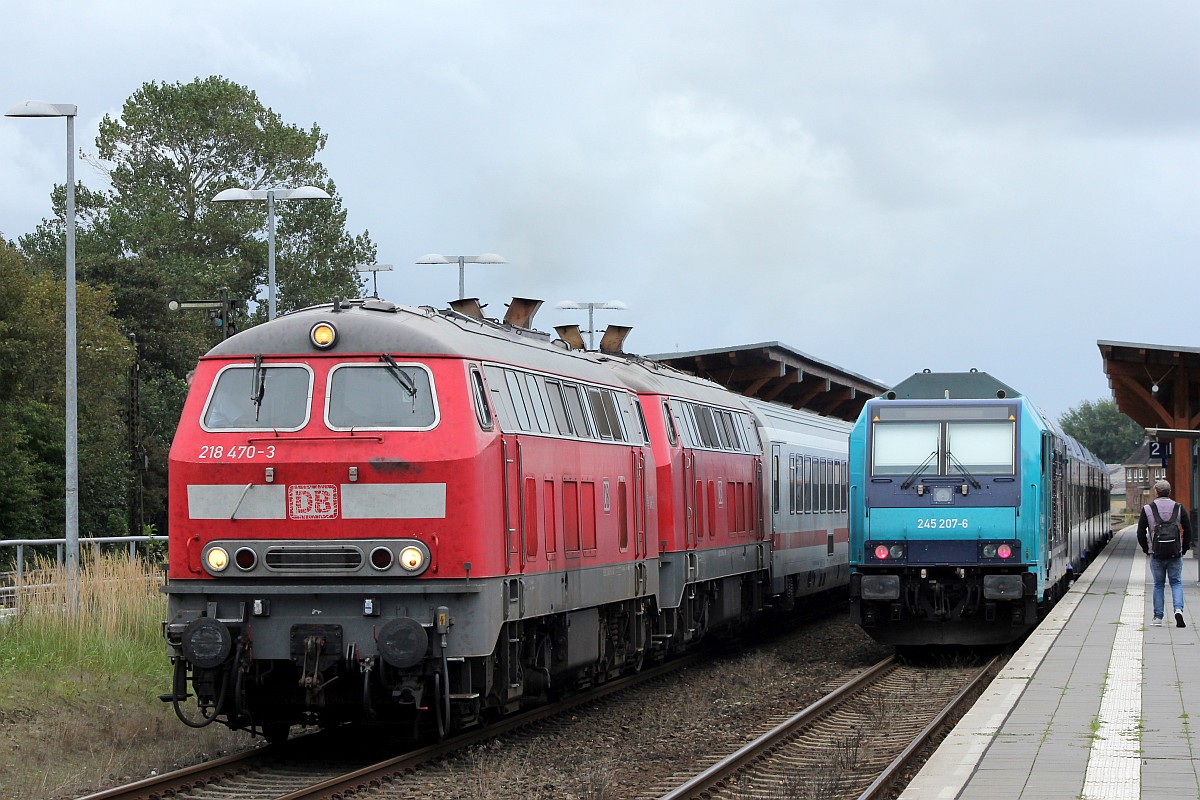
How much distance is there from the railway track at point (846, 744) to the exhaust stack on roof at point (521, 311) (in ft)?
15.6

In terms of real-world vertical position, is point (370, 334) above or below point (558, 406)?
above

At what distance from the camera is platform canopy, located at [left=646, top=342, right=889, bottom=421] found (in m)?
35.7

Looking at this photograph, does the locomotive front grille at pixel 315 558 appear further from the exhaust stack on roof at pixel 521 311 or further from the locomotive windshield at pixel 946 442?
the locomotive windshield at pixel 946 442

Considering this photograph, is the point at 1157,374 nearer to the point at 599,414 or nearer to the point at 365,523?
the point at 599,414

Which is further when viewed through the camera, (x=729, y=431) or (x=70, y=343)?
(x=70, y=343)

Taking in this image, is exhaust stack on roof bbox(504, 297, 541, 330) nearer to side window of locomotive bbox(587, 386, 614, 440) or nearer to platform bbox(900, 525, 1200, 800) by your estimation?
side window of locomotive bbox(587, 386, 614, 440)

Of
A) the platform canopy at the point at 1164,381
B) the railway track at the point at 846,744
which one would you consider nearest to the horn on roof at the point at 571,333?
the railway track at the point at 846,744

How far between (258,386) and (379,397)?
942 millimetres

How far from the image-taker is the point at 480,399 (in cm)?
1260

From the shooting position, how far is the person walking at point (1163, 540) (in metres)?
19.3

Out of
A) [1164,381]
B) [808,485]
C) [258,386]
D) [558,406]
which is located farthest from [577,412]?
[1164,381]

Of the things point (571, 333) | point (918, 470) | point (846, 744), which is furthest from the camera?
point (571, 333)

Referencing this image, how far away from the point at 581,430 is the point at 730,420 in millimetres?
7476

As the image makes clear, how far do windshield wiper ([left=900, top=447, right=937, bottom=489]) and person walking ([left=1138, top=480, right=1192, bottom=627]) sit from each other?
2.49 m
